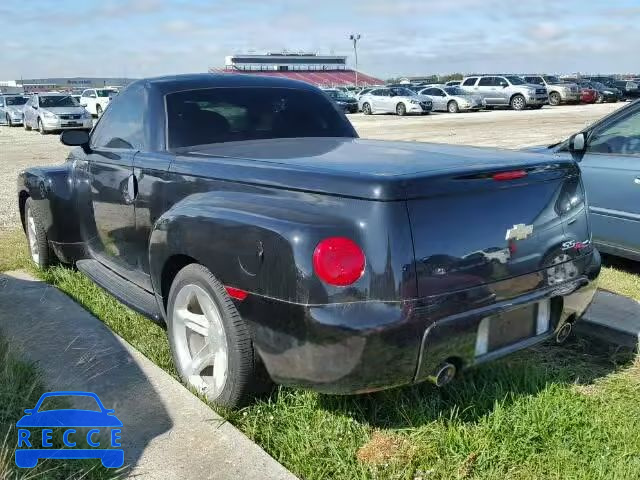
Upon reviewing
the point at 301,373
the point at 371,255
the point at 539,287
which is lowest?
the point at 301,373

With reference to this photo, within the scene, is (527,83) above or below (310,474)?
above

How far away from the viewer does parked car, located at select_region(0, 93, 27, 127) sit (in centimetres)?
3047

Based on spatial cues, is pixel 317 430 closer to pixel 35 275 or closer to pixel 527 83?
pixel 35 275

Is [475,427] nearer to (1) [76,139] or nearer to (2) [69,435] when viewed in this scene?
(2) [69,435]

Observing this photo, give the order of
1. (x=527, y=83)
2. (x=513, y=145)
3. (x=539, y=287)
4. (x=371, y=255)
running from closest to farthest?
(x=371, y=255) → (x=539, y=287) → (x=513, y=145) → (x=527, y=83)

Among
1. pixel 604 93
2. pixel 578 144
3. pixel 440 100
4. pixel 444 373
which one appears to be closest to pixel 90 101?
pixel 440 100

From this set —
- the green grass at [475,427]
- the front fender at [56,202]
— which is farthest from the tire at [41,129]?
the green grass at [475,427]

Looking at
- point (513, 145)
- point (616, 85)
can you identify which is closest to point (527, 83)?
point (616, 85)

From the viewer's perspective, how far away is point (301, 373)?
2.59 meters

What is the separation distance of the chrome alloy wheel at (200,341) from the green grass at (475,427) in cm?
22

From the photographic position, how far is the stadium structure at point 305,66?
9656 centimetres

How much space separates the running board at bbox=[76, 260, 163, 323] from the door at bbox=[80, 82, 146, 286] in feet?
0.16

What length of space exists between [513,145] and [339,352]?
47.6 feet

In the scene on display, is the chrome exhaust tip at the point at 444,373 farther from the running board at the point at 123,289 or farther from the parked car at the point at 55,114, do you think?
the parked car at the point at 55,114
